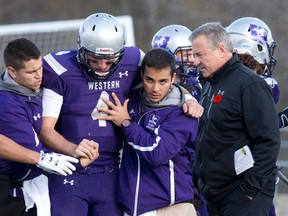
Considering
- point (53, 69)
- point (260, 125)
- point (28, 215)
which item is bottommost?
point (28, 215)

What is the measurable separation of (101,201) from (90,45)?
1.04 m

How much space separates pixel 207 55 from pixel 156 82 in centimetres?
46

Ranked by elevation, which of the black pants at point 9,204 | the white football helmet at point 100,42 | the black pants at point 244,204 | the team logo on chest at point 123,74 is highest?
the white football helmet at point 100,42

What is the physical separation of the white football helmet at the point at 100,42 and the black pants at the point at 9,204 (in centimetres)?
91

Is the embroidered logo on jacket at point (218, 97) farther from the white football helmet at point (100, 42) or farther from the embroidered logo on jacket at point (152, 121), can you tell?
the white football helmet at point (100, 42)

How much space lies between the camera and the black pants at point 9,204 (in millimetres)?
6559

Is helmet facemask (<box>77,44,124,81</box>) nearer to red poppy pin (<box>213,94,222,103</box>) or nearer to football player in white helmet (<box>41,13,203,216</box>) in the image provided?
football player in white helmet (<box>41,13,203,216</box>)

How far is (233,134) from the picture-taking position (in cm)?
679

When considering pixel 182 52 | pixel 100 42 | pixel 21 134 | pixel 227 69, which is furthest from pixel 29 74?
pixel 182 52

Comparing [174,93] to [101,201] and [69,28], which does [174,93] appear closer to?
[101,201]

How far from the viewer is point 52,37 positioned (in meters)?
11.6

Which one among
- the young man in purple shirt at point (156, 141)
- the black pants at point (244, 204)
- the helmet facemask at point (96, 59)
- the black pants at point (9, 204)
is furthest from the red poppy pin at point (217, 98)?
the black pants at point (9, 204)

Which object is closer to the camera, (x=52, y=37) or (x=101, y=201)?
(x=101, y=201)

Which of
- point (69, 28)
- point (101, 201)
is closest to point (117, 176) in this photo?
point (101, 201)
